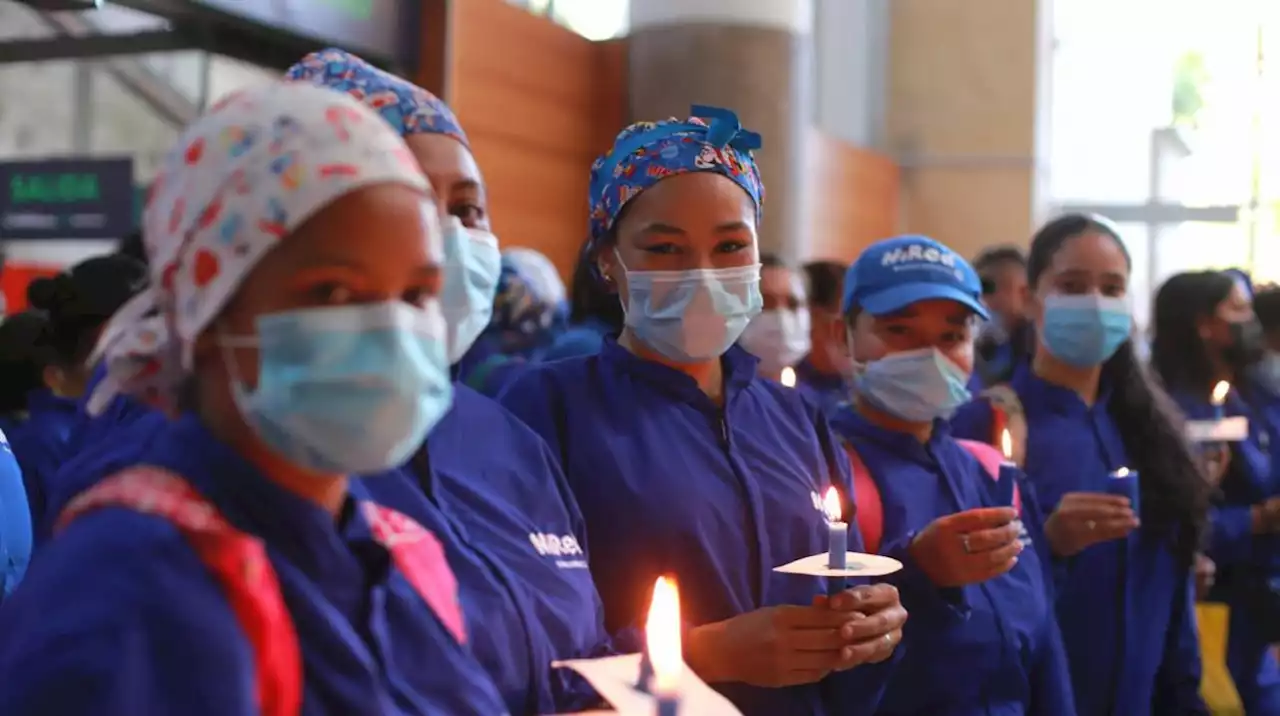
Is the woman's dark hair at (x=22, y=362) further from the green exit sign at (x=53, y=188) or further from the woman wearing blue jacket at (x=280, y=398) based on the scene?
the green exit sign at (x=53, y=188)

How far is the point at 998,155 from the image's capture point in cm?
1134

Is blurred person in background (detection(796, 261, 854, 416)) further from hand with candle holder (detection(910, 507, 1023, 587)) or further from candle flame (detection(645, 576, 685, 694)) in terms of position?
candle flame (detection(645, 576, 685, 694))

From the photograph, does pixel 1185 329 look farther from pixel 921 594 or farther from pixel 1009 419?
pixel 921 594

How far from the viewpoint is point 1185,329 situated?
14.3 ft

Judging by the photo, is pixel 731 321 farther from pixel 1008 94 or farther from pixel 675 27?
pixel 1008 94

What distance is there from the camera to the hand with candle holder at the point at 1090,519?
2713mm

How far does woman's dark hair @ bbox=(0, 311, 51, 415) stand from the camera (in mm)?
3369

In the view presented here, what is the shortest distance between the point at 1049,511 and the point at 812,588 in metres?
1.28

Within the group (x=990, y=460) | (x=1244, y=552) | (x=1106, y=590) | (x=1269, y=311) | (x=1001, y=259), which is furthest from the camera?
(x=1001, y=259)

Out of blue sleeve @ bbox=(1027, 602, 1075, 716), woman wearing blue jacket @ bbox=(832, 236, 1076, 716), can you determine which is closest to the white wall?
woman wearing blue jacket @ bbox=(832, 236, 1076, 716)

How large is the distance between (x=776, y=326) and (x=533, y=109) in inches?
98.0

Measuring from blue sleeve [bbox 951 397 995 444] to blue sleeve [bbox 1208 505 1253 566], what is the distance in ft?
4.03

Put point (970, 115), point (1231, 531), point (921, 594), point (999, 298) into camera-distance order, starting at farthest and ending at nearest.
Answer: point (970, 115), point (999, 298), point (1231, 531), point (921, 594)

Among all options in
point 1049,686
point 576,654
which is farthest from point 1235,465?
point 576,654
